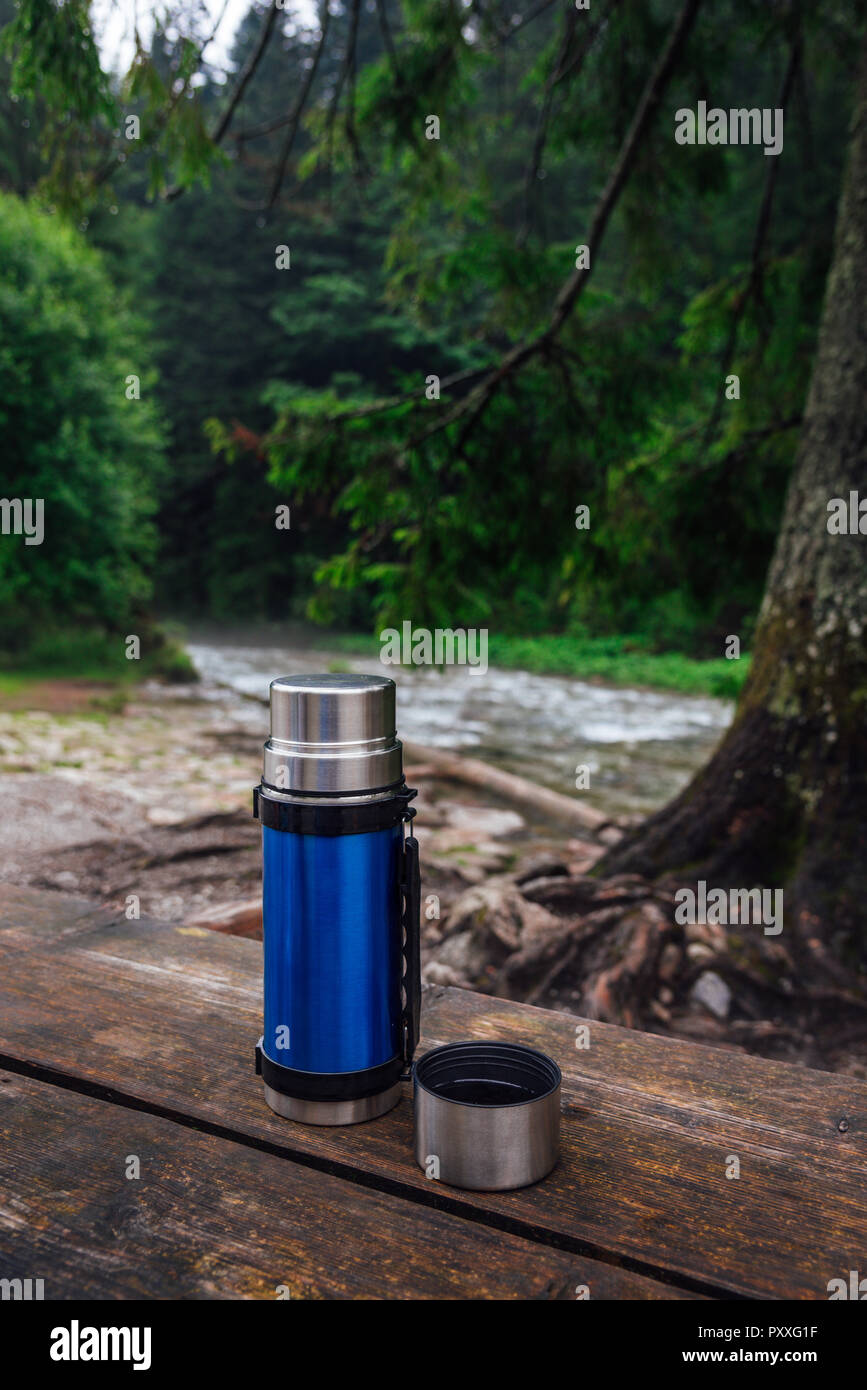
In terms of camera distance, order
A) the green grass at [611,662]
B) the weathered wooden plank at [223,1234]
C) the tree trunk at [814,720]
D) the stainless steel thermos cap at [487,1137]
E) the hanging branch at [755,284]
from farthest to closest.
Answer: the green grass at [611,662], the hanging branch at [755,284], the tree trunk at [814,720], the stainless steel thermos cap at [487,1137], the weathered wooden plank at [223,1234]

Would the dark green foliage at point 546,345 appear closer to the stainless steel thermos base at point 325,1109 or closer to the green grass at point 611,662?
the stainless steel thermos base at point 325,1109

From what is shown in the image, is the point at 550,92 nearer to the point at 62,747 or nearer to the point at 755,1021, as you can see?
the point at 755,1021

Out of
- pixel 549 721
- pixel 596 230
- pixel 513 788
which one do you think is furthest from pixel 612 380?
pixel 549 721

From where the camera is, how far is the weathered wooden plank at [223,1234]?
94 cm

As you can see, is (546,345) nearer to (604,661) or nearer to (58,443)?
(58,443)

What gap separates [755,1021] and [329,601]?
292 centimetres

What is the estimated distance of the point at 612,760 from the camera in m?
8.53

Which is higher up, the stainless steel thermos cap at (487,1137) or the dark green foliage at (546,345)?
the dark green foliage at (546,345)

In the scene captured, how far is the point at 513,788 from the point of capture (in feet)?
22.2

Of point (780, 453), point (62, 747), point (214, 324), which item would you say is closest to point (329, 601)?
point (780, 453)

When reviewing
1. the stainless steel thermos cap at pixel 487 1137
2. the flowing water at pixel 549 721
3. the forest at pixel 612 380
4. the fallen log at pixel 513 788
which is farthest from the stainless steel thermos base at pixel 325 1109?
the fallen log at pixel 513 788

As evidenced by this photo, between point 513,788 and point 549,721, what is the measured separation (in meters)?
4.36

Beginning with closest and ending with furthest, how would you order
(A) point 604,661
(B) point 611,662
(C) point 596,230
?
(C) point 596,230, (B) point 611,662, (A) point 604,661

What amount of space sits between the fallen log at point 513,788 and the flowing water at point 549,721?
0.37 meters
